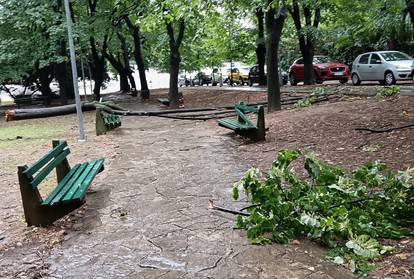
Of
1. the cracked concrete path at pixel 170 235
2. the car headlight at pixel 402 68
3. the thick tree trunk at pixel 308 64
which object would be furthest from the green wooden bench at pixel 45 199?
the thick tree trunk at pixel 308 64

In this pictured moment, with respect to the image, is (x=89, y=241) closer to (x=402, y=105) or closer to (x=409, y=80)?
(x=402, y=105)

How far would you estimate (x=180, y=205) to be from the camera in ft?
17.7

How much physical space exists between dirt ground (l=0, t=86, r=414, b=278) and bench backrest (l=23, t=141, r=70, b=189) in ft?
1.80

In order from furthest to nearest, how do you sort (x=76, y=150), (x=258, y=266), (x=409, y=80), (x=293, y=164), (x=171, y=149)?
(x=409, y=80), (x=76, y=150), (x=171, y=149), (x=293, y=164), (x=258, y=266)

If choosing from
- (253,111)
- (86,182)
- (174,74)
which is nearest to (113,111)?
(174,74)

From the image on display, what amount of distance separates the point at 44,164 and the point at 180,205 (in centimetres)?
159

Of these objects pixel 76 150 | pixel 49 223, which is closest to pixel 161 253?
pixel 49 223

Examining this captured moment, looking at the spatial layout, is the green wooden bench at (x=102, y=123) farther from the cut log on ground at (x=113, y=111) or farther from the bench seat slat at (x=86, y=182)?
the bench seat slat at (x=86, y=182)

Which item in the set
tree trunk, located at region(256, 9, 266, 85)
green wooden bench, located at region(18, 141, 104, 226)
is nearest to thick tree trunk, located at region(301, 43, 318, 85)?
tree trunk, located at region(256, 9, 266, 85)

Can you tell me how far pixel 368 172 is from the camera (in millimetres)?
4633

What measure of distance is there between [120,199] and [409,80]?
1558 cm

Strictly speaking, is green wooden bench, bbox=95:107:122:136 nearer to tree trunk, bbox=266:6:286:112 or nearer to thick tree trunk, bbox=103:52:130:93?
tree trunk, bbox=266:6:286:112

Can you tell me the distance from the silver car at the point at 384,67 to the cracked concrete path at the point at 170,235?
12.3m

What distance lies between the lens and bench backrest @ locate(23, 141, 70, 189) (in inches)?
184
